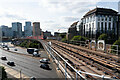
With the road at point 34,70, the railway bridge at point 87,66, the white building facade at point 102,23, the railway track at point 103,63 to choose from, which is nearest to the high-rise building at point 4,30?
the road at point 34,70

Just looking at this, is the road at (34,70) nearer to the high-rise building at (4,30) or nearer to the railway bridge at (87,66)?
the railway bridge at (87,66)

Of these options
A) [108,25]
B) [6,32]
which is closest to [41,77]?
[108,25]

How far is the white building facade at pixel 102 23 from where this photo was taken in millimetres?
32781

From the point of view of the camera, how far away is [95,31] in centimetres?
3206

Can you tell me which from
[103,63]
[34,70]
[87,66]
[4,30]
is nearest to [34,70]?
[34,70]

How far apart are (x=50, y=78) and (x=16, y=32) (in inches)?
3721

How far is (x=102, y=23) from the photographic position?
33.8 metres

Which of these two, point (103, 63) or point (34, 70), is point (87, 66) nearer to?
point (103, 63)

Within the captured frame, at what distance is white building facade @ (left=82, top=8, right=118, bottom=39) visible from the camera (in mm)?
32781

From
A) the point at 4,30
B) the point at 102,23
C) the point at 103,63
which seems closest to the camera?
the point at 103,63

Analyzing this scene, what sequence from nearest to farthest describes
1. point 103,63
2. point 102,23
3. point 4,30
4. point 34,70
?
1. point 103,63
2. point 34,70
3. point 102,23
4. point 4,30

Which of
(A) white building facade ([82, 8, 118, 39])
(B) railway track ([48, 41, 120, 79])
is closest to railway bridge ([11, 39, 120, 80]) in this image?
(B) railway track ([48, 41, 120, 79])

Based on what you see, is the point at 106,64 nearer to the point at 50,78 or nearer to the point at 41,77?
the point at 50,78

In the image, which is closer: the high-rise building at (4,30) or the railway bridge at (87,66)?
the railway bridge at (87,66)
